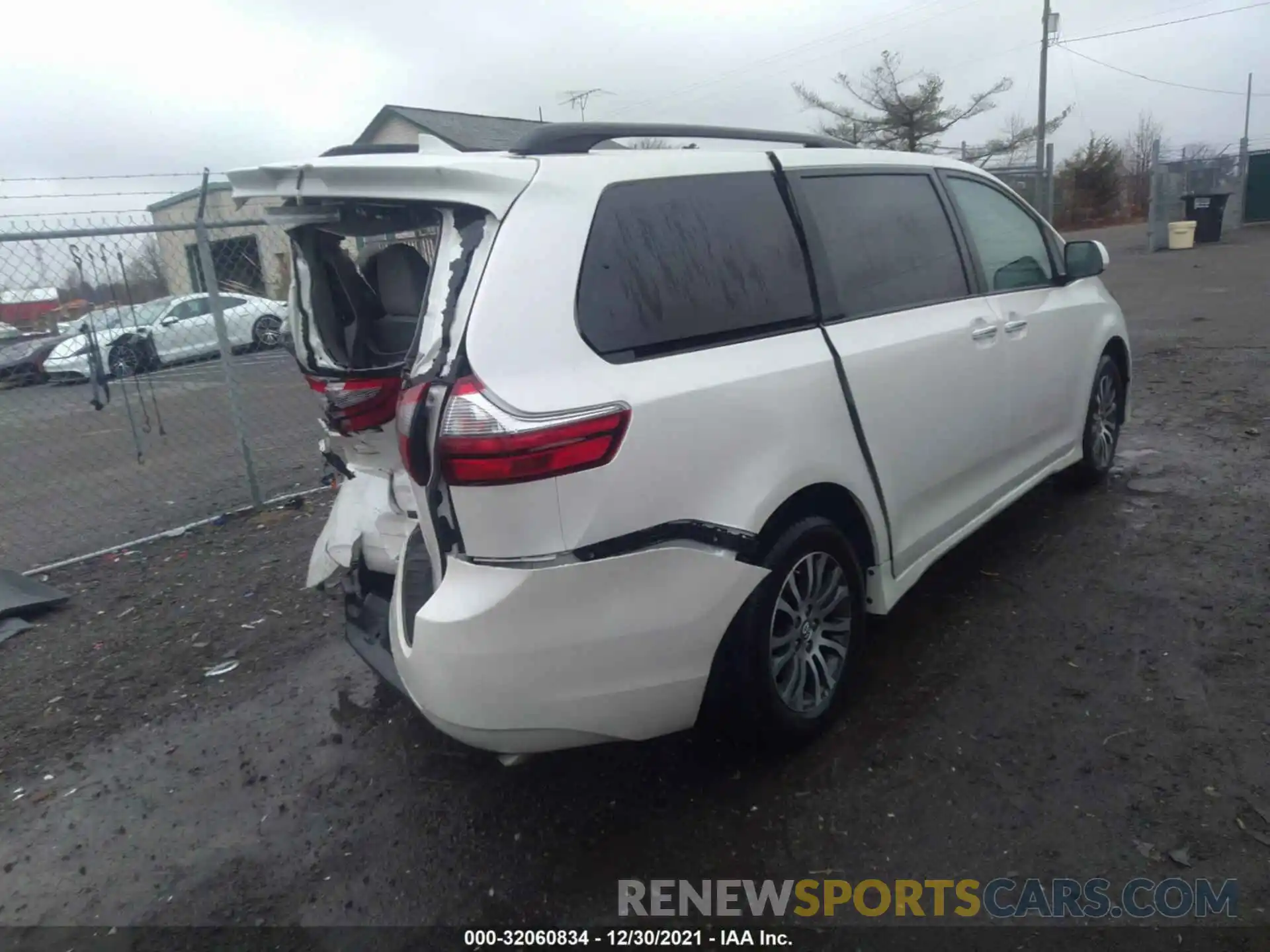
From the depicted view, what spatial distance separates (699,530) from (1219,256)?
65.0ft

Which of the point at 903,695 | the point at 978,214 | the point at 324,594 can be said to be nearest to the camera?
the point at 903,695

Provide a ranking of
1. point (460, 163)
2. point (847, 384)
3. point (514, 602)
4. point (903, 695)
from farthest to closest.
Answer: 1. point (903, 695)
2. point (847, 384)
3. point (460, 163)
4. point (514, 602)

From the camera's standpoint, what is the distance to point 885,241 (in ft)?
11.6

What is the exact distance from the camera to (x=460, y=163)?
2.48 metres

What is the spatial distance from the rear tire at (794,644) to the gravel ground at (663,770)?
169mm

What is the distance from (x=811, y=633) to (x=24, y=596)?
4177 mm

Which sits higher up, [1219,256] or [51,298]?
[51,298]

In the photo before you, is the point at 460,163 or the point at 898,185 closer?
the point at 460,163

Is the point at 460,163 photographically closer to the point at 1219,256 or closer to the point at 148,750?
the point at 148,750

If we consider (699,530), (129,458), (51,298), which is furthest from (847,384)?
(129,458)

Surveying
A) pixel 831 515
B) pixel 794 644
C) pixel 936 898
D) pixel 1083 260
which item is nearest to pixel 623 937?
pixel 936 898

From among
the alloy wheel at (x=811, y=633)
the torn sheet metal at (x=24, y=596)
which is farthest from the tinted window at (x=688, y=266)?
the torn sheet metal at (x=24, y=596)

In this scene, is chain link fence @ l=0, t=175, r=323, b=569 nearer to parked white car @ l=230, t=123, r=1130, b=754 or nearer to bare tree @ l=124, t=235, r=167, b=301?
bare tree @ l=124, t=235, r=167, b=301

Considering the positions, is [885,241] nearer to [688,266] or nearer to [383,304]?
[688,266]
